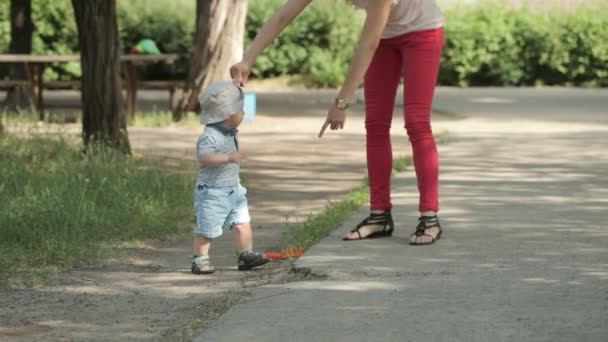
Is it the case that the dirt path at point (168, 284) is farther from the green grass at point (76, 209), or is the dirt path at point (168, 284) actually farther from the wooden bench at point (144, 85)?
the wooden bench at point (144, 85)

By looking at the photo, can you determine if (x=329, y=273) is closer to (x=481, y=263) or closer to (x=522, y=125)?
(x=481, y=263)

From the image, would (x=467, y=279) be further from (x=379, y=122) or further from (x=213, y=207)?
(x=379, y=122)

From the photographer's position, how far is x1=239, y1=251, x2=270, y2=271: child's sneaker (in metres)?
6.94

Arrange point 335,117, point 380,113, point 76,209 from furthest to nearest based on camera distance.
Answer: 1. point 76,209
2. point 380,113
3. point 335,117

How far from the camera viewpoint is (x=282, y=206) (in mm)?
9859

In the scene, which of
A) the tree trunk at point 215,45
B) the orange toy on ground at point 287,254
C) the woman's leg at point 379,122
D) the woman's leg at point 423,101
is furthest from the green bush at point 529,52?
the orange toy on ground at point 287,254

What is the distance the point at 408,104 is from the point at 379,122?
24 centimetres

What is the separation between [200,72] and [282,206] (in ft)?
25.3

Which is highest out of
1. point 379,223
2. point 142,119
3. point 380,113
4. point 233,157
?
point 380,113

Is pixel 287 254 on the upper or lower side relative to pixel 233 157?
lower

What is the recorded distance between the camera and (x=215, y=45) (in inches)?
672

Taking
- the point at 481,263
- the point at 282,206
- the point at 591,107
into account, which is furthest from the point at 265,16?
the point at 481,263

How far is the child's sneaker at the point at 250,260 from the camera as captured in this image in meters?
6.94

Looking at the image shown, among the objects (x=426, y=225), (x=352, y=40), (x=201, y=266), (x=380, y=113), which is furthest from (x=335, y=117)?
(x=352, y=40)
